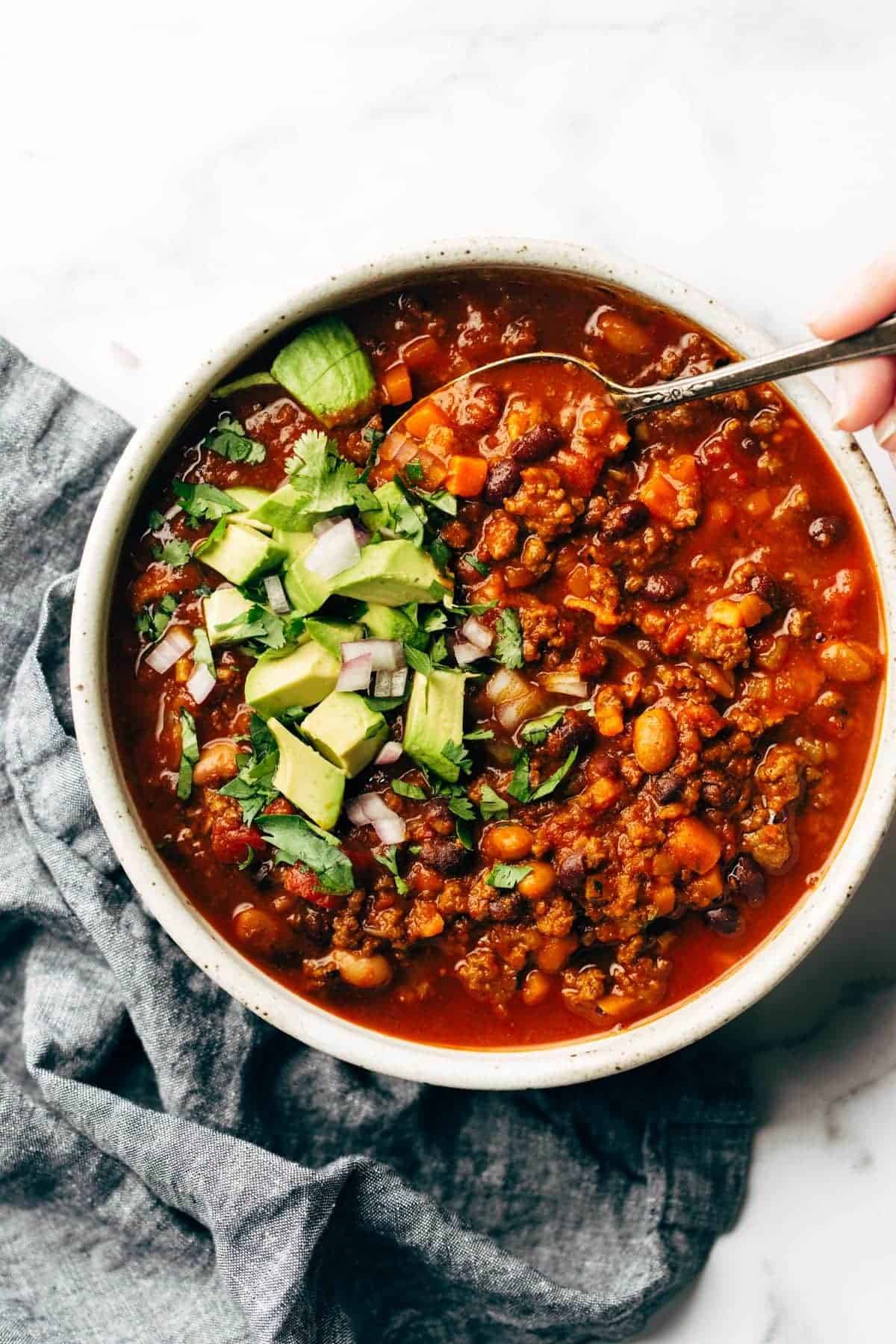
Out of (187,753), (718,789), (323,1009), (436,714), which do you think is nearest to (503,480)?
(436,714)

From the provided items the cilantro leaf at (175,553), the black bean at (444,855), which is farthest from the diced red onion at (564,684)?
the cilantro leaf at (175,553)

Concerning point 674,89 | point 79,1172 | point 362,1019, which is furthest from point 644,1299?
point 674,89

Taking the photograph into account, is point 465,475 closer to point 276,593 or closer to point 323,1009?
point 276,593

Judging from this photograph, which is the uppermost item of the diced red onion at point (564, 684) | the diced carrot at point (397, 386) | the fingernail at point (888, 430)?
the diced carrot at point (397, 386)

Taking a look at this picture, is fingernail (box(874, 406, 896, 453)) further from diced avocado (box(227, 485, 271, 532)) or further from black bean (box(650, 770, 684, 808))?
diced avocado (box(227, 485, 271, 532))

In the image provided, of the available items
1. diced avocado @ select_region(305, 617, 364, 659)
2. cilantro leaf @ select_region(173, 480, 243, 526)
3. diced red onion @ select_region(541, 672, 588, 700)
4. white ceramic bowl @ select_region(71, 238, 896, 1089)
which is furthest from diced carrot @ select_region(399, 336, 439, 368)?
diced red onion @ select_region(541, 672, 588, 700)

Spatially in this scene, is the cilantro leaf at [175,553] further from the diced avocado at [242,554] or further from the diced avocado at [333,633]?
the diced avocado at [333,633]

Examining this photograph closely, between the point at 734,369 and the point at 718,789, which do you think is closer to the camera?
the point at 734,369
